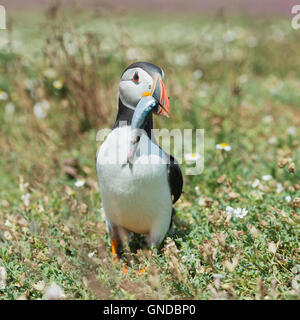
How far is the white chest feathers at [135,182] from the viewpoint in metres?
2.15

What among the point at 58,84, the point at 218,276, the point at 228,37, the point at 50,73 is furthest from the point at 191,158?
the point at 228,37

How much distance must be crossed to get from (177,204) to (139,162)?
3.20ft

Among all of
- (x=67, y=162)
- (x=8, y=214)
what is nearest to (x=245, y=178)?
(x=67, y=162)

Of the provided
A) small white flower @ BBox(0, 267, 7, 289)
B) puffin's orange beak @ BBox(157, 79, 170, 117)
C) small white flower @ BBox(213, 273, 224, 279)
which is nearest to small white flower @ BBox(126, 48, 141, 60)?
puffin's orange beak @ BBox(157, 79, 170, 117)

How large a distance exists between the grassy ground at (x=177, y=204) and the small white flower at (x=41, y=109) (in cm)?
2

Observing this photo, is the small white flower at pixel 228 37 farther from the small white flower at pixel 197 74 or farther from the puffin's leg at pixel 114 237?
the puffin's leg at pixel 114 237

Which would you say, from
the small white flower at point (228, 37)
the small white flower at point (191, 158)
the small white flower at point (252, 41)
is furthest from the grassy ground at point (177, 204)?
the small white flower at point (252, 41)

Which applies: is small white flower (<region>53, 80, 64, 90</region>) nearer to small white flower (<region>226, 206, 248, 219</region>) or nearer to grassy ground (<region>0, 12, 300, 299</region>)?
grassy ground (<region>0, 12, 300, 299</region>)

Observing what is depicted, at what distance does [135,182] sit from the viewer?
215 centimetres

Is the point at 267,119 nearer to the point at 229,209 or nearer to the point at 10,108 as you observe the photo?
the point at 229,209

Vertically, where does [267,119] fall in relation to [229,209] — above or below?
above

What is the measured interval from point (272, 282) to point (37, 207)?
5.63ft

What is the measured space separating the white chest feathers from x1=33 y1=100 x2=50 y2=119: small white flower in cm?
238

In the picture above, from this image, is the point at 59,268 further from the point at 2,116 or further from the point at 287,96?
the point at 287,96
